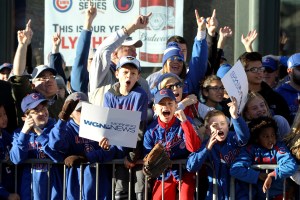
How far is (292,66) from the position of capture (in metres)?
10.6

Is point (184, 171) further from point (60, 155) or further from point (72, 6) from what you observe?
point (72, 6)

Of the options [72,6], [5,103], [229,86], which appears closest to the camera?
[229,86]

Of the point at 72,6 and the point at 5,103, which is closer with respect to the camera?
the point at 5,103

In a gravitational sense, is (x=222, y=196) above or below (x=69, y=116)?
below

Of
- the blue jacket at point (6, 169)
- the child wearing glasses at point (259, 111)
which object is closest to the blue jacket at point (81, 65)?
the blue jacket at point (6, 169)

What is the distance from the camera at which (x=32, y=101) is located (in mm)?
9508

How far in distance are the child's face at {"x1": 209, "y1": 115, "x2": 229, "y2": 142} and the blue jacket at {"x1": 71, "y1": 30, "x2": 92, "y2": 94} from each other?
1.69 metres

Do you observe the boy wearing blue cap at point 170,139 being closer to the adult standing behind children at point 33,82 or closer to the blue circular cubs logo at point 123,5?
the adult standing behind children at point 33,82

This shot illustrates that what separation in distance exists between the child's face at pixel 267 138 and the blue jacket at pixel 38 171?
1940 millimetres

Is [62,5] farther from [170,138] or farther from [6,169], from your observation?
[170,138]

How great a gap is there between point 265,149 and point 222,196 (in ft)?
1.99

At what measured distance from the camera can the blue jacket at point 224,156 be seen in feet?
A: 30.0

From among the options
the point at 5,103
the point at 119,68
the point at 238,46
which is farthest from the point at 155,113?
the point at 238,46

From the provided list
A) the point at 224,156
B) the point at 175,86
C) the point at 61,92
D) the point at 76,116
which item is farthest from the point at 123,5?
the point at 224,156
